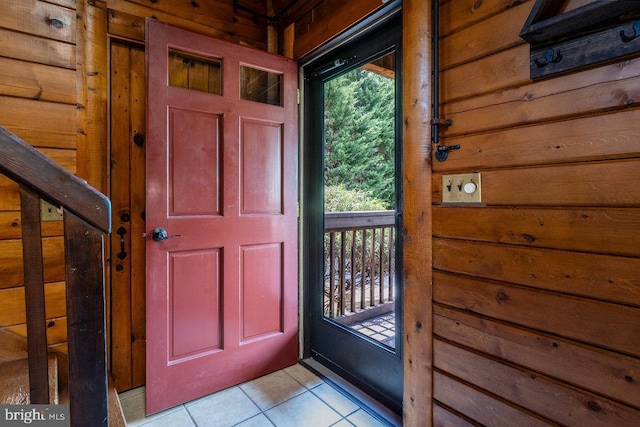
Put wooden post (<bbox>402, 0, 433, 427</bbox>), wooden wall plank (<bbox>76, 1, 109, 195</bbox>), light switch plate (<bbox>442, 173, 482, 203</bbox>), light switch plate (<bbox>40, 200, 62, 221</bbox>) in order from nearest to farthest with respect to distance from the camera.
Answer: light switch plate (<bbox>442, 173, 482, 203</bbox>), wooden post (<bbox>402, 0, 433, 427</bbox>), light switch plate (<bbox>40, 200, 62, 221</bbox>), wooden wall plank (<bbox>76, 1, 109, 195</bbox>)

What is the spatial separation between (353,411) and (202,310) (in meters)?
1.04

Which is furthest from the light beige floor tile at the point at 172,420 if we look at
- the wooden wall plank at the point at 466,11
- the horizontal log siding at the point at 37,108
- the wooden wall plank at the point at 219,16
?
the wooden wall plank at the point at 219,16

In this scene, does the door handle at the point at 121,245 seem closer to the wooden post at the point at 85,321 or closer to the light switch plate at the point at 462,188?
the wooden post at the point at 85,321

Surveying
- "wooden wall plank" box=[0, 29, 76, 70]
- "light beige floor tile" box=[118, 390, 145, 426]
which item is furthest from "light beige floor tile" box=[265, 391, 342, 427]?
"wooden wall plank" box=[0, 29, 76, 70]

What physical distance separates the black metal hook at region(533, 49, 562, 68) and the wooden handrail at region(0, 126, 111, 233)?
4.55ft

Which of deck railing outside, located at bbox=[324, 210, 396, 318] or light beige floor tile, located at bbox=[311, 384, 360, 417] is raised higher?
deck railing outside, located at bbox=[324, 210, 396, 318]

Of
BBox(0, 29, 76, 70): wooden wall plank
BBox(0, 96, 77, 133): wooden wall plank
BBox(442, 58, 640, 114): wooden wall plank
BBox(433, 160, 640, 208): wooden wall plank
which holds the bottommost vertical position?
BBox(433, 160, 640, 208): wooden wall plank

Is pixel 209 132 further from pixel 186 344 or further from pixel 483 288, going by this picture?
pixel 483 288

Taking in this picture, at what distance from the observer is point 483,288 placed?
1.21m

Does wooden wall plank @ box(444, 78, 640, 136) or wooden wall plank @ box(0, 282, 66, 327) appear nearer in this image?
wooden wall plank @ box(444, 78, 640, 136)

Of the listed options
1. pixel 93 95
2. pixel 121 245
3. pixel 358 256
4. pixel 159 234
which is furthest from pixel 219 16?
pixel 358 256

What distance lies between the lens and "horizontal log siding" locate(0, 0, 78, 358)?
4.69 feet

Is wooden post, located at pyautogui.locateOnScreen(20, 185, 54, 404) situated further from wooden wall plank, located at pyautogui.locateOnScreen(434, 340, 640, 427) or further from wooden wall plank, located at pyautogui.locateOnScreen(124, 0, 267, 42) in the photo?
wooden wall plank, located at pyautogui.locateOnScreen(124, 0, 267, 42)

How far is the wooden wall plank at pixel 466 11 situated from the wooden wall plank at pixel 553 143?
1.47 ft
